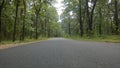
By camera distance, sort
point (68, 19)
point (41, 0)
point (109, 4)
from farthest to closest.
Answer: point (68, 19) → point (109, 4) → point (41, 0)

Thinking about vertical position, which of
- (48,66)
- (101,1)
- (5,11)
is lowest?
(48,66)

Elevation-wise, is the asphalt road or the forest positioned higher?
the forest

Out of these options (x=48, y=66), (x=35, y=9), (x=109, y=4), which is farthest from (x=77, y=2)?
(x=48, y=66)

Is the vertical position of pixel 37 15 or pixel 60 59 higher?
pixel 37 15

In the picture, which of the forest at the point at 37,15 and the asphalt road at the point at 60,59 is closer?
the asphalt road at the point at 60,59

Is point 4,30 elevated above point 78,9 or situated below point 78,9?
below

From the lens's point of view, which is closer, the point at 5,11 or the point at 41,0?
the point at 5,11

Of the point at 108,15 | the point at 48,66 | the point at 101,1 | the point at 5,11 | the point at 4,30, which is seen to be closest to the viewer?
the point at 48,66

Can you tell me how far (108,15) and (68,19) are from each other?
2062 cm

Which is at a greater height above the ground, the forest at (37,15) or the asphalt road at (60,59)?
the forest at (37,15)

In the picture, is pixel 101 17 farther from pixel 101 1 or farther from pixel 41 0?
pixel 41 0

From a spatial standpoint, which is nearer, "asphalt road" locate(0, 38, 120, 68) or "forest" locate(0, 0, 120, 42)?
"asphalt road" locate(0, 38, 120, 68)

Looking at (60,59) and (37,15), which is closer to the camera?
(60,59)

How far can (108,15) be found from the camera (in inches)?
2156
